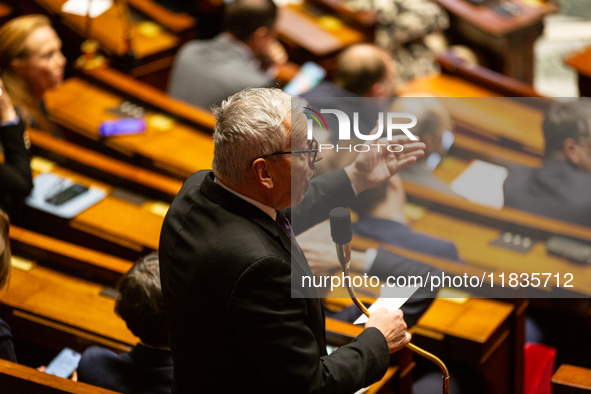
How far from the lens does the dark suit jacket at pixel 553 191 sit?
6.48ft

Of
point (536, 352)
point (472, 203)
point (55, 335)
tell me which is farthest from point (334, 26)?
point (55, 335)

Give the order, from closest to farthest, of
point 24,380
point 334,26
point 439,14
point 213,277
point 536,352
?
point 213,277 < point 24,380 < point 536,352 < point 334,26 < point 439,14

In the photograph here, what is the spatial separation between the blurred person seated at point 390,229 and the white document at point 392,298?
1.63 ft

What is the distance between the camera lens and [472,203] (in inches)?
82.6

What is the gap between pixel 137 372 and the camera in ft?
4.68

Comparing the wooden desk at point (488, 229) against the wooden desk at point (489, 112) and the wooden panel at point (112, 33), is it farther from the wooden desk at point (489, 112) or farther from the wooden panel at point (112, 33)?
the wooden panel at point (112, 33)

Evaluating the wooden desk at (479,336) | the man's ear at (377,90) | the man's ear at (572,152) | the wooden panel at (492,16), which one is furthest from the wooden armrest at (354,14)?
the wooden desk at (479,336)

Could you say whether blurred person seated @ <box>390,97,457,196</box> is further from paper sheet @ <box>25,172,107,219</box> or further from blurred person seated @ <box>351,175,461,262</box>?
paper sheet @ <box>25,172,107,219</box>

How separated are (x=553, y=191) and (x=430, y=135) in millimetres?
474

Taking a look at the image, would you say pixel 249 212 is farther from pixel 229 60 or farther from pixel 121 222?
pixel 229 60

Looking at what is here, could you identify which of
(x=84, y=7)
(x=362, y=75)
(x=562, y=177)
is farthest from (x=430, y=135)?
(x=84, y=7)

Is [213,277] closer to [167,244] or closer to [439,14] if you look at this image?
[167,244]

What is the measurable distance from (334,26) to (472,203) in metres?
1.84

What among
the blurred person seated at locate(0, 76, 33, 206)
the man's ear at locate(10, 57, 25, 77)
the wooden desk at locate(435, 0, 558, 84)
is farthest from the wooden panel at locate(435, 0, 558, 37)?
the blurred person seated at locate(0, 76, 33, 206)
